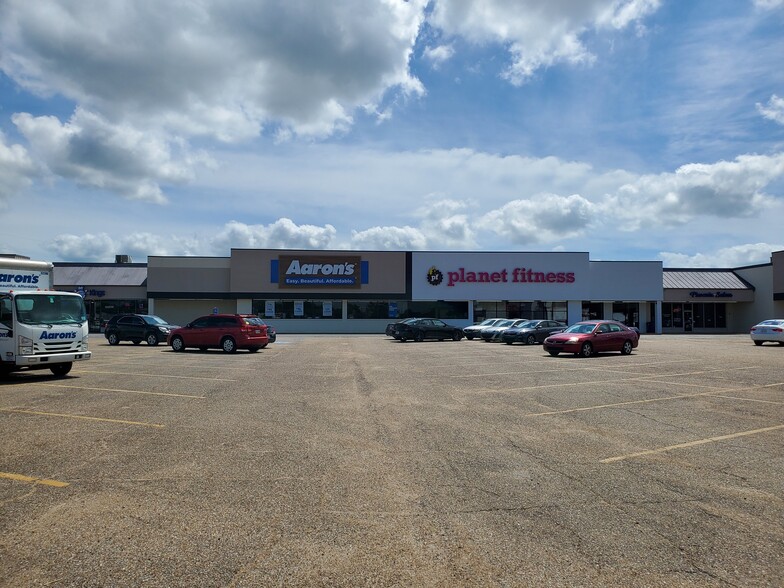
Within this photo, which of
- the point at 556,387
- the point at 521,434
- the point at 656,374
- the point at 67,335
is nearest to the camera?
the point at 521,434

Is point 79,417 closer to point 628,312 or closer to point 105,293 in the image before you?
point 105,293

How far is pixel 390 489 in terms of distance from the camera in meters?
5.78

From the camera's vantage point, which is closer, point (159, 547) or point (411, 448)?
point (159, 547)

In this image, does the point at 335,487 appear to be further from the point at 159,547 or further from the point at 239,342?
the point at 239,342

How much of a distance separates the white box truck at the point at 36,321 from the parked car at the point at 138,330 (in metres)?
15.2

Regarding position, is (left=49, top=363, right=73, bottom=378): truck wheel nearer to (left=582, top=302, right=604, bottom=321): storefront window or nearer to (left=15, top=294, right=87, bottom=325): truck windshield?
(left=15, top=294, right=87, bottom=325): truck windshield

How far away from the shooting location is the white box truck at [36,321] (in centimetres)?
1430

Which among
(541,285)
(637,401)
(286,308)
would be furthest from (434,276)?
(637,401)

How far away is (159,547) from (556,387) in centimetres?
1092

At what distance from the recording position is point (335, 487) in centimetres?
582

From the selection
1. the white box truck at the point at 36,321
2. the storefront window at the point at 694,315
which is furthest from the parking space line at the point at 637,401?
the storefront window at the point at 694,315

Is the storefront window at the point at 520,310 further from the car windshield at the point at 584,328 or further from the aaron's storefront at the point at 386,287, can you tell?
the car windshield at the point at 584,328

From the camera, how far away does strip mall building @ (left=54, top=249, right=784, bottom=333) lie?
50000mm

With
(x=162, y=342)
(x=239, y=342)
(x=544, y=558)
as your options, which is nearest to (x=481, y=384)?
(x=544, y=558)
